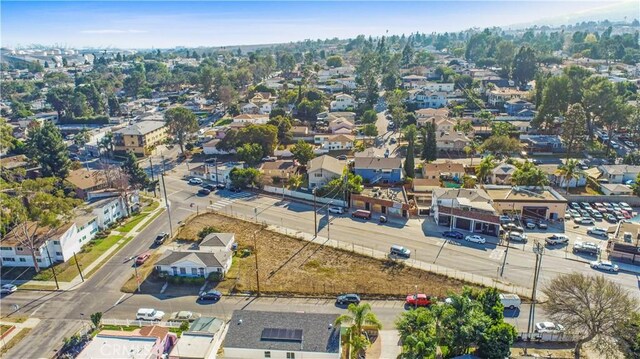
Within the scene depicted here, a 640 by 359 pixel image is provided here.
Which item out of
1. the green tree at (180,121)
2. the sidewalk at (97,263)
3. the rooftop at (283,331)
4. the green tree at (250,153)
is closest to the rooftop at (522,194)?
the rooftop at (283,331)

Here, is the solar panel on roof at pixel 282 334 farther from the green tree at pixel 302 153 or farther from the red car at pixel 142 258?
the green tree at pixel 302 153

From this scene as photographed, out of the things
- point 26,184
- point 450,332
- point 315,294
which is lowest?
point 315,294

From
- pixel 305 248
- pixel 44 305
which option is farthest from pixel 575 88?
pixel 44 305

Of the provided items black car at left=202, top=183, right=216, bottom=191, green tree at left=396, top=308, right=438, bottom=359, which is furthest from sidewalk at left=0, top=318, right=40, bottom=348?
black car at left=202, top=183, right=216, bottom=191

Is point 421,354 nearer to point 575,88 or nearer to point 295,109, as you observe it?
point 575,88

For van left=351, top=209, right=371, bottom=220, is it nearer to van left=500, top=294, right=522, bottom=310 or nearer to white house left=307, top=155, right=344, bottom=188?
white house left=307, top=155, right=344, bottom=188

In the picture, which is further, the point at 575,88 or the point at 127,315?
the point at 575,88

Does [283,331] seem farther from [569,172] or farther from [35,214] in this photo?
[569,172]
